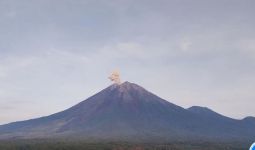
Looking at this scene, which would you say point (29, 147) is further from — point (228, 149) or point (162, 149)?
point (228, 149)

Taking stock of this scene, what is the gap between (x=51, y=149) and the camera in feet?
477

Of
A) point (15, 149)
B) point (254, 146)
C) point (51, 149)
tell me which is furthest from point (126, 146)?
point (254, 146)

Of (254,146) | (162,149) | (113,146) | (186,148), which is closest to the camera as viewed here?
(254,146)

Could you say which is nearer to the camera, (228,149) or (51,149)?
(51,149)

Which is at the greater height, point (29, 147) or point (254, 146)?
point (29, 147)

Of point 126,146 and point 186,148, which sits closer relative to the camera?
point 126,146

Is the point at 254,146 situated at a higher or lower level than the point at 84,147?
lower

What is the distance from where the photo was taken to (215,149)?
183m

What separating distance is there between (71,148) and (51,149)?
685 centimetres

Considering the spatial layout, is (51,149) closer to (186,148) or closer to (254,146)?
(186,148)

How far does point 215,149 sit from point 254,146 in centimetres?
17669

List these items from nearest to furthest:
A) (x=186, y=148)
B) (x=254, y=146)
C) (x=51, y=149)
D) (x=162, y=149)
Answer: (x=254, y=146)
(x=51, y=149)
(x=162, y=149)
(x=186, y=148)

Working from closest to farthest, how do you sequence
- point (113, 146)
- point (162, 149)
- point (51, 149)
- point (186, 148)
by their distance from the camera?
1. point (51, 149)
2. point (113, 146)
3. point (162, 149)
4. point (186, 148)

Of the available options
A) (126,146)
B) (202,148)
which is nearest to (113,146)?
(126,146)
